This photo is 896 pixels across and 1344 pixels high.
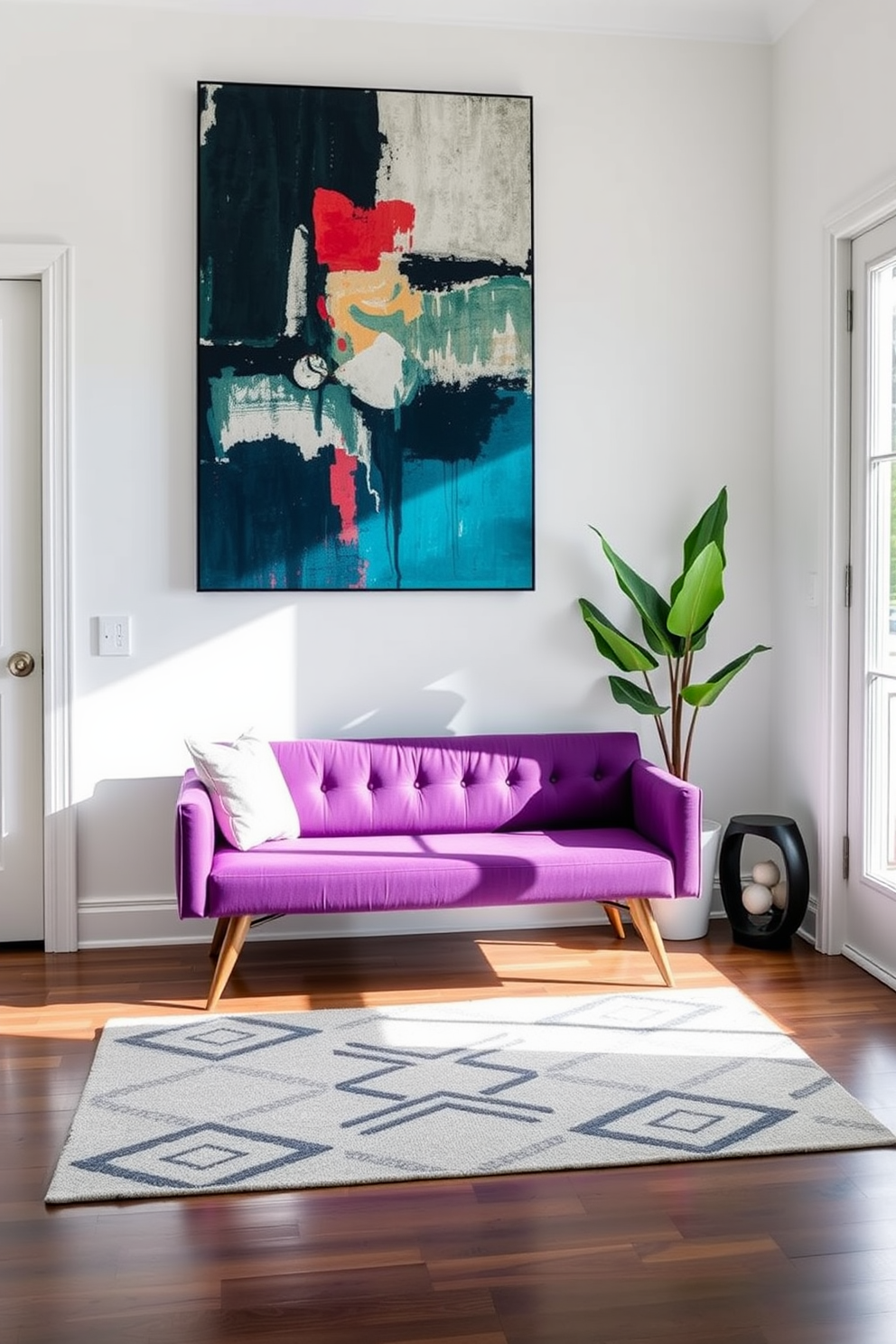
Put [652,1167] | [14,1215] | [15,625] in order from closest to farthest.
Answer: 1. [14,1215]
2. [652,1167]
3. [15,625]

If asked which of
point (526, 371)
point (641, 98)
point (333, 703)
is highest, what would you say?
point (641, 98)

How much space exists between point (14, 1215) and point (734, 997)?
1.99 metres

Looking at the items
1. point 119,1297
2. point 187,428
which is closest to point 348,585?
point 187,428

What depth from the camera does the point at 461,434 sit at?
13.7 feet

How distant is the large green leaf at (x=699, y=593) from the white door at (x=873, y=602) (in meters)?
0.40

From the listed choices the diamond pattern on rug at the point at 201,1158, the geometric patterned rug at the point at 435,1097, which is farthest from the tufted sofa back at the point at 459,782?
the diamond pattern on rug at the point at 201,1158

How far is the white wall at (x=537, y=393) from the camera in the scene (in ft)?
13.1

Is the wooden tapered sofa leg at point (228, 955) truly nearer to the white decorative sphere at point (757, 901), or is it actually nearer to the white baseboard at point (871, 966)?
the white decorative sphere at point (757, 901)

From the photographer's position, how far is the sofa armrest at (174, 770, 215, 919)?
3.36 meters

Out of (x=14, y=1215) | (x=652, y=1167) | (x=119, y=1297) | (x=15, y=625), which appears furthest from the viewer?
(x=15, y=625)

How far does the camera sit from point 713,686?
404cm

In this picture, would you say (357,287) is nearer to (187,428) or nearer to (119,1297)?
(187,428)

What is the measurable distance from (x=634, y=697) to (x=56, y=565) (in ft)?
6.10

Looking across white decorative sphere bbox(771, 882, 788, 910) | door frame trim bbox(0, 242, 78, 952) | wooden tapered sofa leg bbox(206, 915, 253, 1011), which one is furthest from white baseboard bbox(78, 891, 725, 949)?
wooden tapered sofa leg bbox(206, 915, 253, 1011)
